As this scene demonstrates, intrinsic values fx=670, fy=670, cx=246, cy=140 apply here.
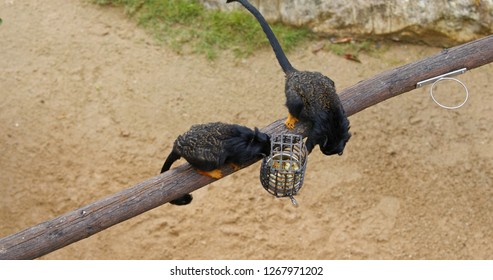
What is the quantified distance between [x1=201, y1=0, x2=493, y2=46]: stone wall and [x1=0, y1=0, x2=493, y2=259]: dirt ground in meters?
0.32

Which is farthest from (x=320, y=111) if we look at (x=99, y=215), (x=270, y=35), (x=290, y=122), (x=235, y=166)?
(x=99, y=215)

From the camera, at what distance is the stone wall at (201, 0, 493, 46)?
893cm

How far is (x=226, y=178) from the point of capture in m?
8.19

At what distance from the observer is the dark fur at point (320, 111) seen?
5129 millimetres

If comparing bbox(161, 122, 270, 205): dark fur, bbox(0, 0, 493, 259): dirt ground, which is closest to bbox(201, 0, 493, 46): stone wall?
bbox(0, 0, 493, 259): dirt ground

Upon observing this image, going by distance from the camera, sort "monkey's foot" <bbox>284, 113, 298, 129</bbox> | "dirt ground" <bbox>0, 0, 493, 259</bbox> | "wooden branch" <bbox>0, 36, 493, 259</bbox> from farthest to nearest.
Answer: "dirt ground" <bbox>0, 0, 493, 259</bbox> < "monkey's foot" <bbox>284, 113, 298, 129</bbox> < "wooden branch" <bbox>0, 36, 493, 259</bbox>

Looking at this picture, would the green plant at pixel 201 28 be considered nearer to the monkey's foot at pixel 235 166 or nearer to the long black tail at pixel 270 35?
the long black tail at pixel 270 35

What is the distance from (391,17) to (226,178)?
3227mm

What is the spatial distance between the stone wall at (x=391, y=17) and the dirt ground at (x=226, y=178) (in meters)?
0.32

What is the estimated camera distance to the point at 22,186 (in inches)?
318

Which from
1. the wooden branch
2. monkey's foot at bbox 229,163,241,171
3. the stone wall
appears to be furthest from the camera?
the stone wall

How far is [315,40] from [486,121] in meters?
2.54

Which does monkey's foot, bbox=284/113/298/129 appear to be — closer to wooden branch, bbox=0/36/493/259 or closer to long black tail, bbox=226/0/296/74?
wooden branch, bbox=0/36/493/259

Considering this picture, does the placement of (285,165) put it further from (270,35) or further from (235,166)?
(270,35)
